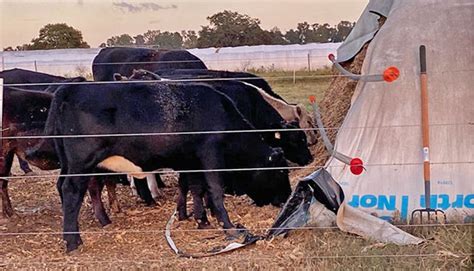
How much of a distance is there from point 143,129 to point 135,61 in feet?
19.8

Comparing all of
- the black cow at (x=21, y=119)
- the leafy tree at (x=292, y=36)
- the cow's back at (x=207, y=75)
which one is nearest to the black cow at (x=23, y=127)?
the black cow at (x=21, y=119)

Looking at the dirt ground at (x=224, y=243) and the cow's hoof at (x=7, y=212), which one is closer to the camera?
the dirt ground at (x=224, y=243)

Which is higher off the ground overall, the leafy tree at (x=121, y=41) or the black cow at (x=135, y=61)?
the leafy tree at (x=121, y=41)

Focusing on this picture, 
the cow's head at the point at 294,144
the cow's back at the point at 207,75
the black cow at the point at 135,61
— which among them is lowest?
the cow's head at the point at 294,144

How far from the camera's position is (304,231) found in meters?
5.59

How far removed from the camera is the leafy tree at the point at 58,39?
11610 mm

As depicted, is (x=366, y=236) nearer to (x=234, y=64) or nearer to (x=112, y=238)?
(x=112, y=238)

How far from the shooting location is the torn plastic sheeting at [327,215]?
5293 mm

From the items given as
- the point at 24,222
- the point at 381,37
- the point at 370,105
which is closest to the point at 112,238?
the point at 24,222

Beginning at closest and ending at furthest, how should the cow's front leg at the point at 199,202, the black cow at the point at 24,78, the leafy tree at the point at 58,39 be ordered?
1. the cow's front leg at the point at 199,202
2. the black cow at the point at 24,78
3. the leafy tree at the point at 58,39

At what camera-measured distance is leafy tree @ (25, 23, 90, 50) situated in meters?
11.6

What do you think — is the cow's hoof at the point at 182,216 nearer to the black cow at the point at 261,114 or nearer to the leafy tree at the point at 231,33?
the black cow at the point at 261,114

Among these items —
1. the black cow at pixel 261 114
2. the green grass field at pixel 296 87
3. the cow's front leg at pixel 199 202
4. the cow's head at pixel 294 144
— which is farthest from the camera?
the green grass field at pixel 296 87

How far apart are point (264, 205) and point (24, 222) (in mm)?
2395
